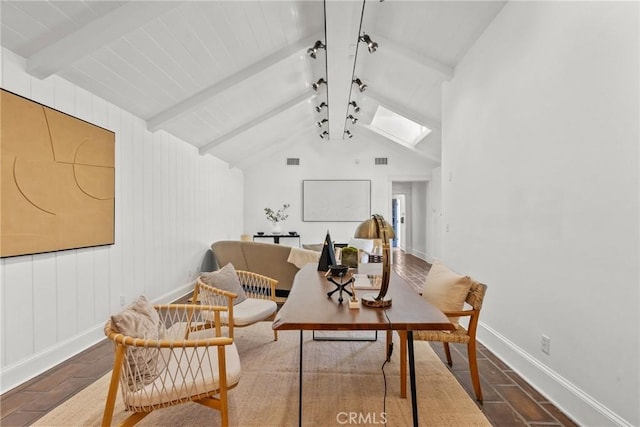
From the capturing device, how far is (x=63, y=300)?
2.57 meters

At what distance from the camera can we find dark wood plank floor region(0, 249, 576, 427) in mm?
1847

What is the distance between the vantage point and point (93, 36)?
226 centimetres

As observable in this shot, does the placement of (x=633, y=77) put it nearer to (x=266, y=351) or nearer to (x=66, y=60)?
(x=266, y=351)

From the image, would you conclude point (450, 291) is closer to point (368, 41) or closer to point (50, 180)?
point (368, 41)

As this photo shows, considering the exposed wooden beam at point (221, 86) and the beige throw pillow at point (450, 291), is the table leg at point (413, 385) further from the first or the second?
the exposed wooden beam at point (221, 86)

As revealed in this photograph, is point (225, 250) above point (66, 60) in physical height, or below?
below

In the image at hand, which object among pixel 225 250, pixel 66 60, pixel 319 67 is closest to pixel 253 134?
pixel 319 67

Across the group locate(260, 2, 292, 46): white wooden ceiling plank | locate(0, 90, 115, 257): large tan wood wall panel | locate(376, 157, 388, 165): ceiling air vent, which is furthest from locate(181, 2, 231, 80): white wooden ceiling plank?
locate(376, 157, 388, 165): ceiling air vent

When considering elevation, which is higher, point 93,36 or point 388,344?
point 93,36

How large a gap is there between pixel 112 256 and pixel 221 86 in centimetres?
216

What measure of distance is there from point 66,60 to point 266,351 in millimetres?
2652

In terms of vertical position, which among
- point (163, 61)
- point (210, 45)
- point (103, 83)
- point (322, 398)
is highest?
point (210, 45)

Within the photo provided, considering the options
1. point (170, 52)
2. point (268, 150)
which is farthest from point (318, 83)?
point (268, 150)

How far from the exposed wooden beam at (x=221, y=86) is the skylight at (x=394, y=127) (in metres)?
3.88
